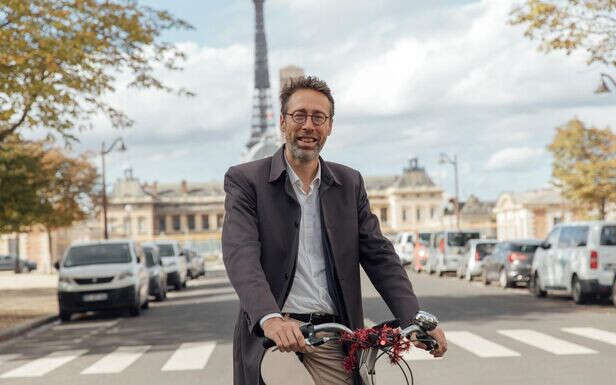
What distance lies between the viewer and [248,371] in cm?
414

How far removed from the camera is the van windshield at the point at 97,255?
23.7 metres

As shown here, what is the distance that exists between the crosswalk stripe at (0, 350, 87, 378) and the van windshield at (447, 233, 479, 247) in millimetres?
28205

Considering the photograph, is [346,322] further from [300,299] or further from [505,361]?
[505,361]

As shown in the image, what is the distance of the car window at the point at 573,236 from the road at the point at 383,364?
1297 millimetres

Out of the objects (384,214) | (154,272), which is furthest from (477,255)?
(384,214)

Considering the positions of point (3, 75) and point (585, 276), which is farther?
point (585, 276)

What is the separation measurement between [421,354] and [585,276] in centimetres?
1013

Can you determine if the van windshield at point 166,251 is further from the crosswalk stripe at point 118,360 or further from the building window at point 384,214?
the building window at point 384,214

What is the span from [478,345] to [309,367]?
1025cm

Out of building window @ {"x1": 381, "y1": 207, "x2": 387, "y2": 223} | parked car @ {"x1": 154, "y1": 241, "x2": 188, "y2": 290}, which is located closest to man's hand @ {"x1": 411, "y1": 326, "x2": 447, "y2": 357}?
parked car @ {"x1": 154, "y1": 241, "x2": 188, "y2": 290}

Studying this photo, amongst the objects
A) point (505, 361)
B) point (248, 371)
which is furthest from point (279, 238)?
point (505, 361)

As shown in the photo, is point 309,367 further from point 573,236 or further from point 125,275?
point 573,236

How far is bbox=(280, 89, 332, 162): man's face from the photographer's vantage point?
4289 mm

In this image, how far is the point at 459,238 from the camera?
139ft
